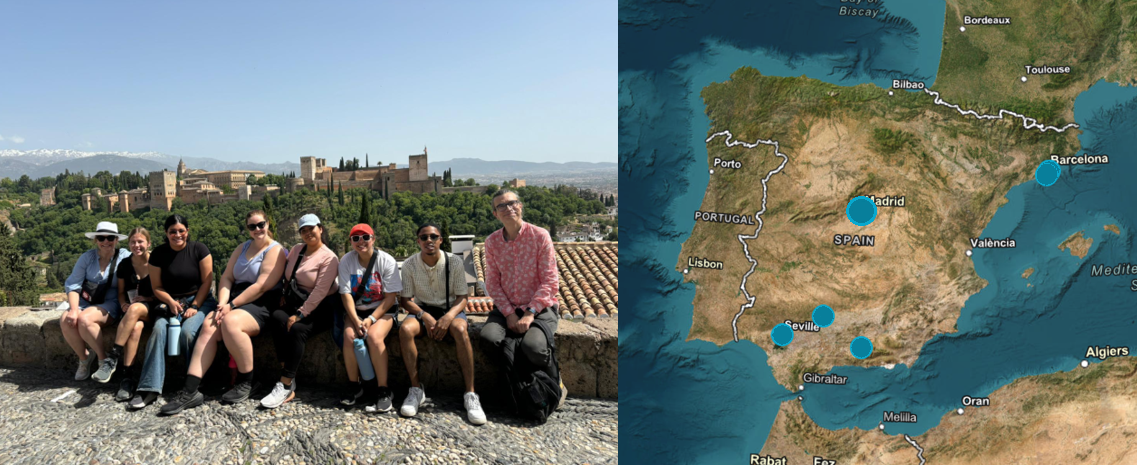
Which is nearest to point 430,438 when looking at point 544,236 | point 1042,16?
point 544,236

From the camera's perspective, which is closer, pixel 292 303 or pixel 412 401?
pixel 412 401

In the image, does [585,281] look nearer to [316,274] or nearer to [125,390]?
[316,274]

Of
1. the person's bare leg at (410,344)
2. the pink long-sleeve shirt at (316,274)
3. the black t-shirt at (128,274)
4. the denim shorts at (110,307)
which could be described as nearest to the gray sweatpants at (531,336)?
the person's bare leg at (410,344)

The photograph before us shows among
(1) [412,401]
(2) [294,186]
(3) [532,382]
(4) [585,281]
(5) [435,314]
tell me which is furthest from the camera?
(2) [294,186]

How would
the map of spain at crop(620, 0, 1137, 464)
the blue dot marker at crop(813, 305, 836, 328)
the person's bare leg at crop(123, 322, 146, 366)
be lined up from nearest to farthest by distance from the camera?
1. the map of spain at crop(620, 0, 1137, 464)
2. the blue dot marker at crop(813, 305, 836, 328)
3. the person's bare leg at crop(123, 322, 146, 366)

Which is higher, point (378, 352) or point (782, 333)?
point (782, 333)

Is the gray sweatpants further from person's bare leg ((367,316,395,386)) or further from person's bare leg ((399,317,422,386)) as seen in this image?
person's bare leg ((367,316,395,386))

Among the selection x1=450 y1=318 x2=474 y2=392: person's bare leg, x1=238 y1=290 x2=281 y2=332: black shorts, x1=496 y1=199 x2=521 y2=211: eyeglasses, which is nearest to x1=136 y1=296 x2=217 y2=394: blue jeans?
x1=238 y1=290 x2=281 y2=332: black shorts

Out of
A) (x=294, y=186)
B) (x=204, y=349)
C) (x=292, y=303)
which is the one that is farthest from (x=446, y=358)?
(x=294, y=186)
